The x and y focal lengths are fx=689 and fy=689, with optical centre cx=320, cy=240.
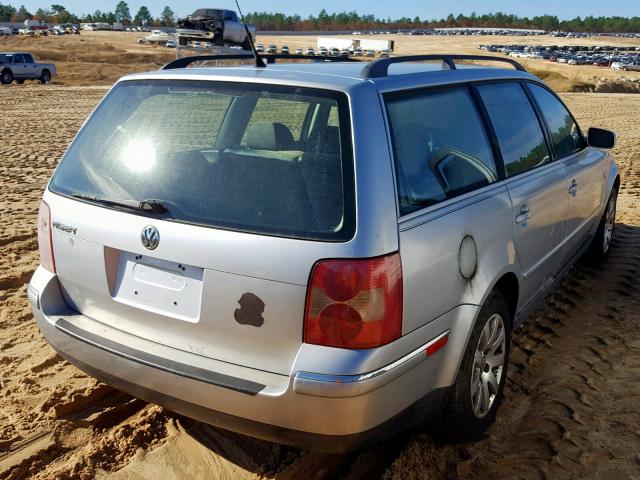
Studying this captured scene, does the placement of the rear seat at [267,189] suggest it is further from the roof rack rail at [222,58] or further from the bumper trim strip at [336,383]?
the roof rack rail at [222,58]

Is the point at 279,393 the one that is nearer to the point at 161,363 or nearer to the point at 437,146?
the point at 161,363

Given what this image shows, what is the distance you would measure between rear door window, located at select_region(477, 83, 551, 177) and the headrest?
3.64 ft

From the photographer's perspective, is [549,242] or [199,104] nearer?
[199,104]

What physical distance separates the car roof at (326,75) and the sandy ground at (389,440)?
1.67 metres

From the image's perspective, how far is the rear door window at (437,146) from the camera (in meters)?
2.79

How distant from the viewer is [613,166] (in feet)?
20.2

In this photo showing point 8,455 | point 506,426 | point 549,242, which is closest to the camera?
point 8,455

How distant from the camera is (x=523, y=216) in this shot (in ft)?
11.9

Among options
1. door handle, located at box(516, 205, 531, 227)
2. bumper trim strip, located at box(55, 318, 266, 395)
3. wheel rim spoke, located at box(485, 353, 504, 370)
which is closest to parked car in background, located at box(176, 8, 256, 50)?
door handle, located at box(516, 205, 531, 227)

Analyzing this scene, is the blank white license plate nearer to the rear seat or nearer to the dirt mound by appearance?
the rear seat

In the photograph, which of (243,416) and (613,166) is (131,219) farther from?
(613,166)

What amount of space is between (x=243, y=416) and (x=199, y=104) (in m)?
1.44

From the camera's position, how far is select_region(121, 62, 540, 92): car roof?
2.78 metres

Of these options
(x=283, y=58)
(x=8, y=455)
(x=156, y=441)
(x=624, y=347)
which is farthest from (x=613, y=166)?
(x=8, y=455)
